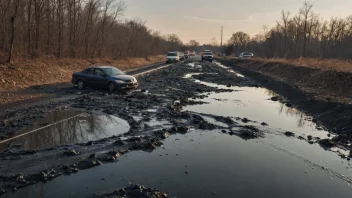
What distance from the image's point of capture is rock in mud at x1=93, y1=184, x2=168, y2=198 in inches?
217

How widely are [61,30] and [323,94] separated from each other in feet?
96.1

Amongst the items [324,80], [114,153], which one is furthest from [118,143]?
[324,80]

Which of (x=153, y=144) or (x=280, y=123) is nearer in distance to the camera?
(x=153, y=144)

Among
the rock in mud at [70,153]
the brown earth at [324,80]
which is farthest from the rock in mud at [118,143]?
the brown earth at [324,80]

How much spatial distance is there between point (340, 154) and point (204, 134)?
13.2 feet

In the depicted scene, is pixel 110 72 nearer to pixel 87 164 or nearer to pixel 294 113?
pixel 294 113

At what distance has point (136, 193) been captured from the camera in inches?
223

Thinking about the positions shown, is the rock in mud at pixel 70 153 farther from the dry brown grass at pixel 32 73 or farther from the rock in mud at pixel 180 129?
the dry brown grass at pixel 32 73

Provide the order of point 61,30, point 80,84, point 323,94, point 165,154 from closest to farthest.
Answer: point 165,154 → point 323,94 → point 80,84 → point 61,30

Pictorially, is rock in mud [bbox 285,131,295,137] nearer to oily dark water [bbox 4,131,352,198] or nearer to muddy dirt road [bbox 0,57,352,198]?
muddy dirt road [bbox 0,57,352,198]

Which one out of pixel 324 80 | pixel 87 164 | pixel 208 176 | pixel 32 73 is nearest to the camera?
pixel 208 176

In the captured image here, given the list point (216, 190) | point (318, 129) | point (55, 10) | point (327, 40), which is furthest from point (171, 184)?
point (327, 40)

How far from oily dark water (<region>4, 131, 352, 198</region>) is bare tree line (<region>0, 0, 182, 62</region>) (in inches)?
737

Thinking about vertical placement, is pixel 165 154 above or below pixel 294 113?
above
